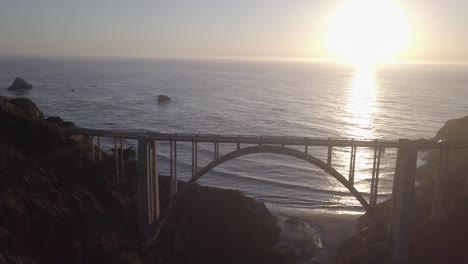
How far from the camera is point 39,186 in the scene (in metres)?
27.6

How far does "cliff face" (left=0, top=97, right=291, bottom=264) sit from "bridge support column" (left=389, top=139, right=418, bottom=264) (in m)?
8.34

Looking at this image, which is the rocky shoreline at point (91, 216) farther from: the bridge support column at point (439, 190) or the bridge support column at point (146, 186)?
the bridge support column at point (439, 190)

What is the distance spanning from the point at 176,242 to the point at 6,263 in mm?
13037

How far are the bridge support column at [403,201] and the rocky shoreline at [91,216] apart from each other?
26.7 feet

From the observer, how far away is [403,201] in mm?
28438

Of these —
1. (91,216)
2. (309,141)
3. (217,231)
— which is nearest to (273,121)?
(217,231)

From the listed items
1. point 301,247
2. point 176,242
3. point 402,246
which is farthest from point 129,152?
point 402,246

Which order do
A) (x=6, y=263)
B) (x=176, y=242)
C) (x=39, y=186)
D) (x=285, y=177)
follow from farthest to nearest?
(x=285, y=177), (x=176, y=242), (x=39, y=186), (x=6, y=263)

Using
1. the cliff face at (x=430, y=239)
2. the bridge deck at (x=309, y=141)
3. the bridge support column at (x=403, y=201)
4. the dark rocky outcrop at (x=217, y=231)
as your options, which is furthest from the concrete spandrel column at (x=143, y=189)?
the bridge support column at (x=403, y=201)

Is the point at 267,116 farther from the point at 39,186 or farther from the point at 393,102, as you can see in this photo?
the point at 39,186

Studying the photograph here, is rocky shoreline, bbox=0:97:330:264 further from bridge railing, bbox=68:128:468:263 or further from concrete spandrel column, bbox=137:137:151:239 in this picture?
bridge railing, bbox=68:128:468:263

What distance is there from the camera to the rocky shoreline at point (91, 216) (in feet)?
80.4

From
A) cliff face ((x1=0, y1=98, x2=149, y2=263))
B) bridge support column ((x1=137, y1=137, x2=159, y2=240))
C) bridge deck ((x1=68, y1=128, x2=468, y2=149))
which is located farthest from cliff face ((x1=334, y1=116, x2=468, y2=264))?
cliff face ((x1=0, y1=98, x2=149, y2=263))

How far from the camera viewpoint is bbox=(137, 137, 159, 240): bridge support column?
29.3m
